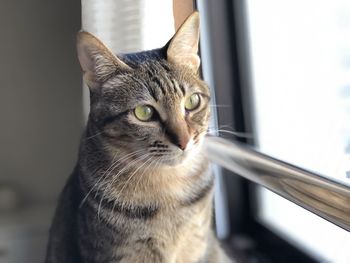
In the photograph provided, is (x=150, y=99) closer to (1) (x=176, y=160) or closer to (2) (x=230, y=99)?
(1) (x=176, y=160)

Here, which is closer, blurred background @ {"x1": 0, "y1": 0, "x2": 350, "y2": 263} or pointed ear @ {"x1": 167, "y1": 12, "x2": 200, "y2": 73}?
pointed ear @ {"x1": 167, "y1": 12, "x2": 200, "y2": 73}

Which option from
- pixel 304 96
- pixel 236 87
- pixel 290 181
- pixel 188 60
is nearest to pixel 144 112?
pixel 188 60

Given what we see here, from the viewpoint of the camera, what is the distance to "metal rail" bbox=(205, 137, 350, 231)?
592 millimetres

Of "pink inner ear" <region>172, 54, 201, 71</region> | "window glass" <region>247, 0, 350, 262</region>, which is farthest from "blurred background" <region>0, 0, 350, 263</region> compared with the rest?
"pink inner ear" <region>172, 54, 201, 71</region>

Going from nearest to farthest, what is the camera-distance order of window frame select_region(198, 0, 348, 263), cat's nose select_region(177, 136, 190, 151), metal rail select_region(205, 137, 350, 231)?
metal rail select_region(205, 137, 350, 231) < cat's nose select_region(177, 136, 190, 151) < window frame select_region(198, 0, 348, 263)

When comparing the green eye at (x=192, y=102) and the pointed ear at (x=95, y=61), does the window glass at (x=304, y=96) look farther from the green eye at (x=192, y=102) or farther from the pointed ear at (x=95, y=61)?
the pointed ear at (x=95, y=61)

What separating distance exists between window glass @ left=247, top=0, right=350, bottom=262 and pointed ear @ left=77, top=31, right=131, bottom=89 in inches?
15.3

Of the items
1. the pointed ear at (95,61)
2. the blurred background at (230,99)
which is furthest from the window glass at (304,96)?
the pointed ear at (95,61)

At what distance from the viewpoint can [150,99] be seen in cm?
80

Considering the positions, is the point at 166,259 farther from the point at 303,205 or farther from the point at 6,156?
the point at 6,156

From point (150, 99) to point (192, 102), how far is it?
0.08m

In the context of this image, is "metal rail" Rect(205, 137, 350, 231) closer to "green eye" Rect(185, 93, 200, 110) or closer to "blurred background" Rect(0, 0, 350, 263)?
"blurred background" Rect(0, 0, 350, 263)

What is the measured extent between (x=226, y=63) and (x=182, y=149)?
62 centimetres

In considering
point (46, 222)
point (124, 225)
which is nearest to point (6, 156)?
point (46, 222)
